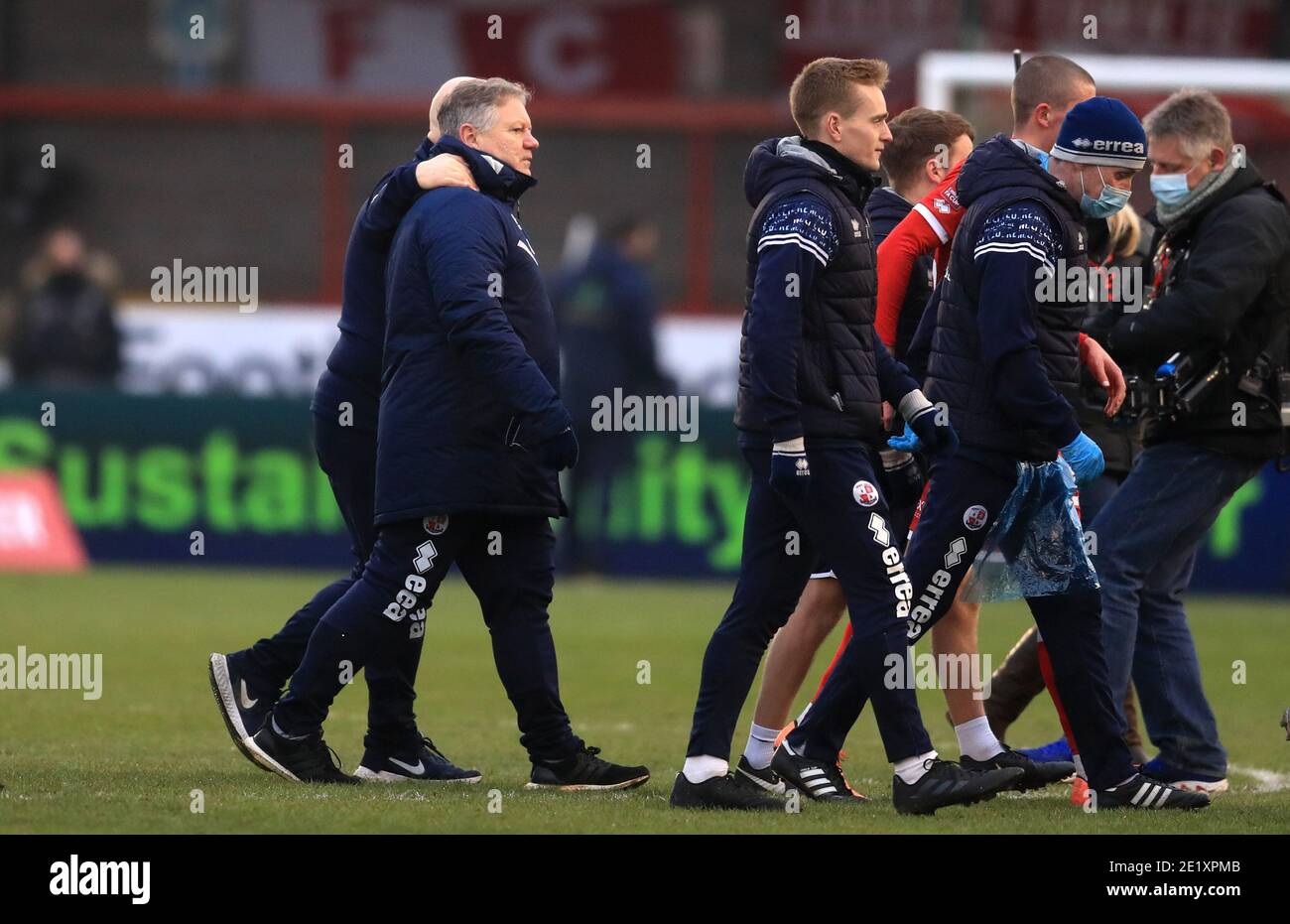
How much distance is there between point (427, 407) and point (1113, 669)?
2.42 meters

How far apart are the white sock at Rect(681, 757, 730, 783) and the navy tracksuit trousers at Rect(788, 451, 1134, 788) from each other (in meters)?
0.51

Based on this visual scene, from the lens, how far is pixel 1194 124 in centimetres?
747

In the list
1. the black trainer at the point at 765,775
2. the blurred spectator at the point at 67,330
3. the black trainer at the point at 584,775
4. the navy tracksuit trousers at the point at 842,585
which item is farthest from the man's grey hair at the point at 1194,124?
the blurred spectator at the point at 67,330

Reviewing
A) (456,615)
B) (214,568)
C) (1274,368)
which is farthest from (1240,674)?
(214,568)

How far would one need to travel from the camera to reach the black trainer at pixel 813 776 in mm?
7004

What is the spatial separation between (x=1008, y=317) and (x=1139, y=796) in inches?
60.6

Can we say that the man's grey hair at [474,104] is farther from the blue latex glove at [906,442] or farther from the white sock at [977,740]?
the white sock at [977,740]

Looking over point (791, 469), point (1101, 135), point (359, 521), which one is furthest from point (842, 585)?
point (359, 521)

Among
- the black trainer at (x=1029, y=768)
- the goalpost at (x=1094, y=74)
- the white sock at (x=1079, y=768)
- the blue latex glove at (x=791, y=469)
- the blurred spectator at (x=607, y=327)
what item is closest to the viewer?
the blue latex glove at (x=791, y=469)

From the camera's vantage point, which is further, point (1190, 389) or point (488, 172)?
point (1190, 389)

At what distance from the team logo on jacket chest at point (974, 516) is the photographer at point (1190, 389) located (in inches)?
35.7

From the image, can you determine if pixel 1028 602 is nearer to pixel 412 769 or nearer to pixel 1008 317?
pixel 1008 317

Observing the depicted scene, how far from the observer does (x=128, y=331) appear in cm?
1848

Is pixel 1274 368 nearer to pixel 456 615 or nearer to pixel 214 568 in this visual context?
pixel 456 615
